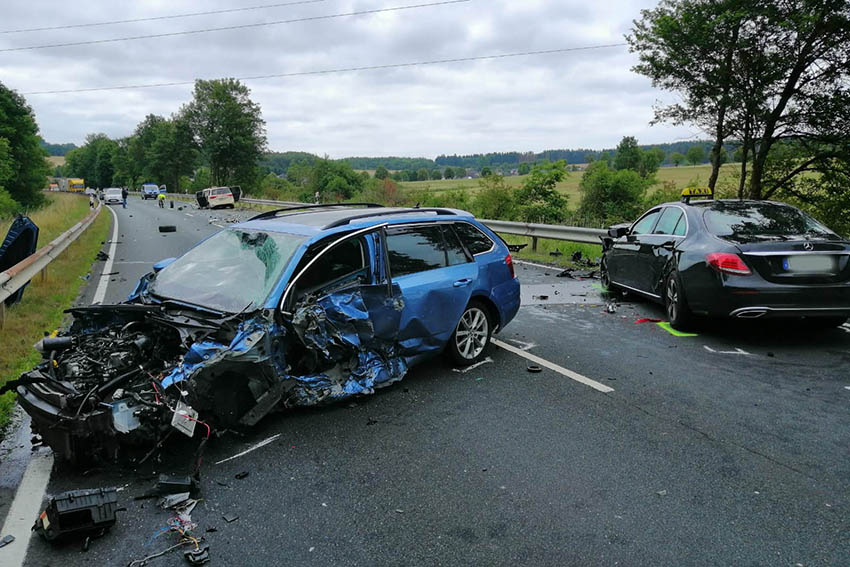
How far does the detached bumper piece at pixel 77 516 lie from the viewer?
2936 mm

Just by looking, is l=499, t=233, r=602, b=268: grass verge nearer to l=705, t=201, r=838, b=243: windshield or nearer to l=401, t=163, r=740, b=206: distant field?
l=705, t=201, r=838, b=243: windshield

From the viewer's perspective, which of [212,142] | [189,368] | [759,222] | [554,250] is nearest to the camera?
[189,368]

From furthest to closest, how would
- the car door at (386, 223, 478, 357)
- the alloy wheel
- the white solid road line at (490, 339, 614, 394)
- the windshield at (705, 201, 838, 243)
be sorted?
1. the windshield at (705, 201, 838, 243)
2. the alloy wheel
3. the white solid road line at (490, 339, 614, 394)
4. the car door at (386, 223, 478, 357)

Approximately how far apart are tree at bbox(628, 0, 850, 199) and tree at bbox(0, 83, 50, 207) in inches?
2501

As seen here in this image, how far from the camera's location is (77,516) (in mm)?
2973

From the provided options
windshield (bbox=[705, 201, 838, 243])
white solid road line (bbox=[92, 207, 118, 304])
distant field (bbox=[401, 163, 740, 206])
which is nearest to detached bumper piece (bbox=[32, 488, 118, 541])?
windshield (bbox=[705, 201, 838, 243])

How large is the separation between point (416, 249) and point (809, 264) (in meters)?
4.18

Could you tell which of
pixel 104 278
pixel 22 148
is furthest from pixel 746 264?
pixel 22 148

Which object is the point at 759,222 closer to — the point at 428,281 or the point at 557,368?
the point at 557,368

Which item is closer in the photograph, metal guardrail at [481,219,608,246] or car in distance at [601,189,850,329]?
car in distance at [601,189,850,329]

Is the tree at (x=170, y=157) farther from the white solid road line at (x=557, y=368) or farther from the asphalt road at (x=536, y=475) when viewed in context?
the asphalt road at (x=536, y=475)

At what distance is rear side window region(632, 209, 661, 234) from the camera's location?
842 cm

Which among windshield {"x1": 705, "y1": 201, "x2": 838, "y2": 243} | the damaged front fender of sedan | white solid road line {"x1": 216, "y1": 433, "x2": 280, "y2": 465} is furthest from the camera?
windshield {"x1": 705, "y1": 201, "x2": 838, "y2": 243}

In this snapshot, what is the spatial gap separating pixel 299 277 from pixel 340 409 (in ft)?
3.70
